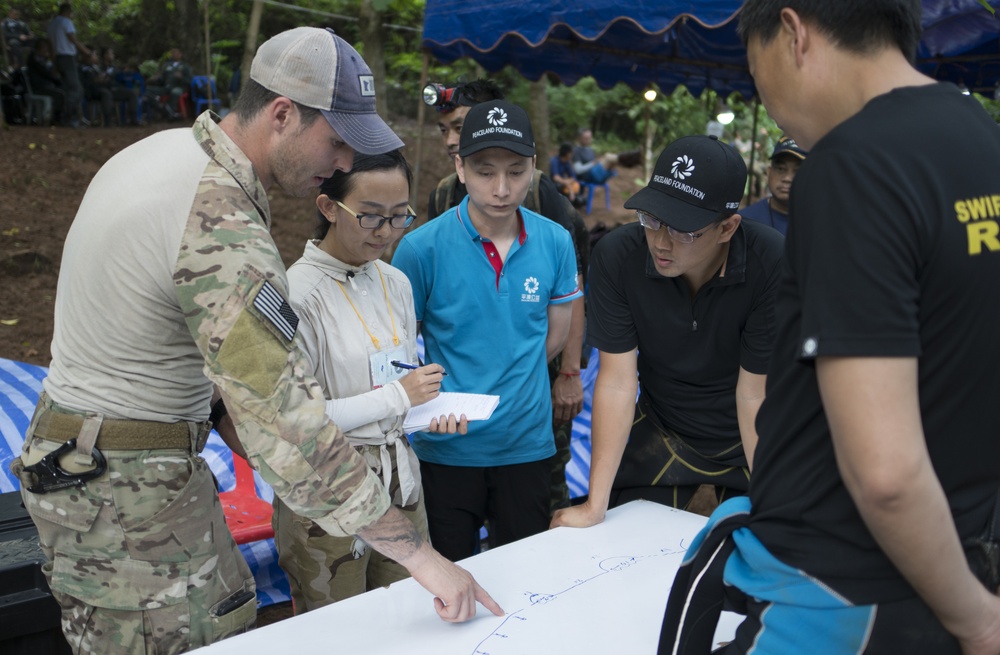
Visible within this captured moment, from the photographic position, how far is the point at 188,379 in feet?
5.04

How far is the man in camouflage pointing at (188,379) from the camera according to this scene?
1346 mm

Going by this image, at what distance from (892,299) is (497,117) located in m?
1.84

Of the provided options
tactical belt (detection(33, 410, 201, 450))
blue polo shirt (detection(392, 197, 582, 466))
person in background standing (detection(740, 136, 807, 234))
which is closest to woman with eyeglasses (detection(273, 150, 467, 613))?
blue polo shirt (detection(392, 197, 582, 466))

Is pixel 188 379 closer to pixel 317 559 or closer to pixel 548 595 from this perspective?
pixel 317 559

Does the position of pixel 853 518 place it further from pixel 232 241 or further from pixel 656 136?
pixel 656 136

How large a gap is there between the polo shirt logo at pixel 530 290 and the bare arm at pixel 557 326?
0.13m

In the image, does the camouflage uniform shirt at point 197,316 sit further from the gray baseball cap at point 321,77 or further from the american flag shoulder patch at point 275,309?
the gray baseball cap at point 321,77

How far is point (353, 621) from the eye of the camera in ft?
5.19

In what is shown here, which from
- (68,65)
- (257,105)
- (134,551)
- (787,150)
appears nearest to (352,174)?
(257,105)

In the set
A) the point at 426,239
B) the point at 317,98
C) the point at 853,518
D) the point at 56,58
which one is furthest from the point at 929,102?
the point at 56,58

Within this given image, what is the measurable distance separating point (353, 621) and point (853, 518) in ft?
3.16

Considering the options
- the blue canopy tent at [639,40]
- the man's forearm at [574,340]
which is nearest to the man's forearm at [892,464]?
the man's forearm at [574,340]

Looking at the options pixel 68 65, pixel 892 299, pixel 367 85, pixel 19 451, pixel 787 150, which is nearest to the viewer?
pixel 892 299

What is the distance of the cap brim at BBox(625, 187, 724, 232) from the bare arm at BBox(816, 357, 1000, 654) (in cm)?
100
